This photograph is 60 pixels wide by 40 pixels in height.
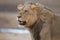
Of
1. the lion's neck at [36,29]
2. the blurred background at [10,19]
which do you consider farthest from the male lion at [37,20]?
the blurred background at [10,19]

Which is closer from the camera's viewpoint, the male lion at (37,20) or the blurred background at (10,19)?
the male lion at (37,20)

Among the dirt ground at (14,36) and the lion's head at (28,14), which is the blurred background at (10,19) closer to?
the dirt ground at (14,36)

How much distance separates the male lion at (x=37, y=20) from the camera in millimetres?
940

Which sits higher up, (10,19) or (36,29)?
(36,29)

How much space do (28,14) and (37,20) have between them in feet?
0.21

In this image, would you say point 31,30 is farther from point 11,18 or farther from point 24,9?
point 11,18

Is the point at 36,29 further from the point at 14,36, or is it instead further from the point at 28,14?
the point at 14,36

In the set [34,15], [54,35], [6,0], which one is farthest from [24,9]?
[6,0]

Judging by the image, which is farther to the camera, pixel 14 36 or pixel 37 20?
pixel 14 36

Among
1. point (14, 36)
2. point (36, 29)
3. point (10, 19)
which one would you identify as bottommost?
point (14, 36)

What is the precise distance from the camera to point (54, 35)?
39.4 inches

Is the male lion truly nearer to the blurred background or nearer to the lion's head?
the lion's head

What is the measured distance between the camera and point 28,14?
0.97 metres

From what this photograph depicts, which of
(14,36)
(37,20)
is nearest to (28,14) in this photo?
(37,20)
